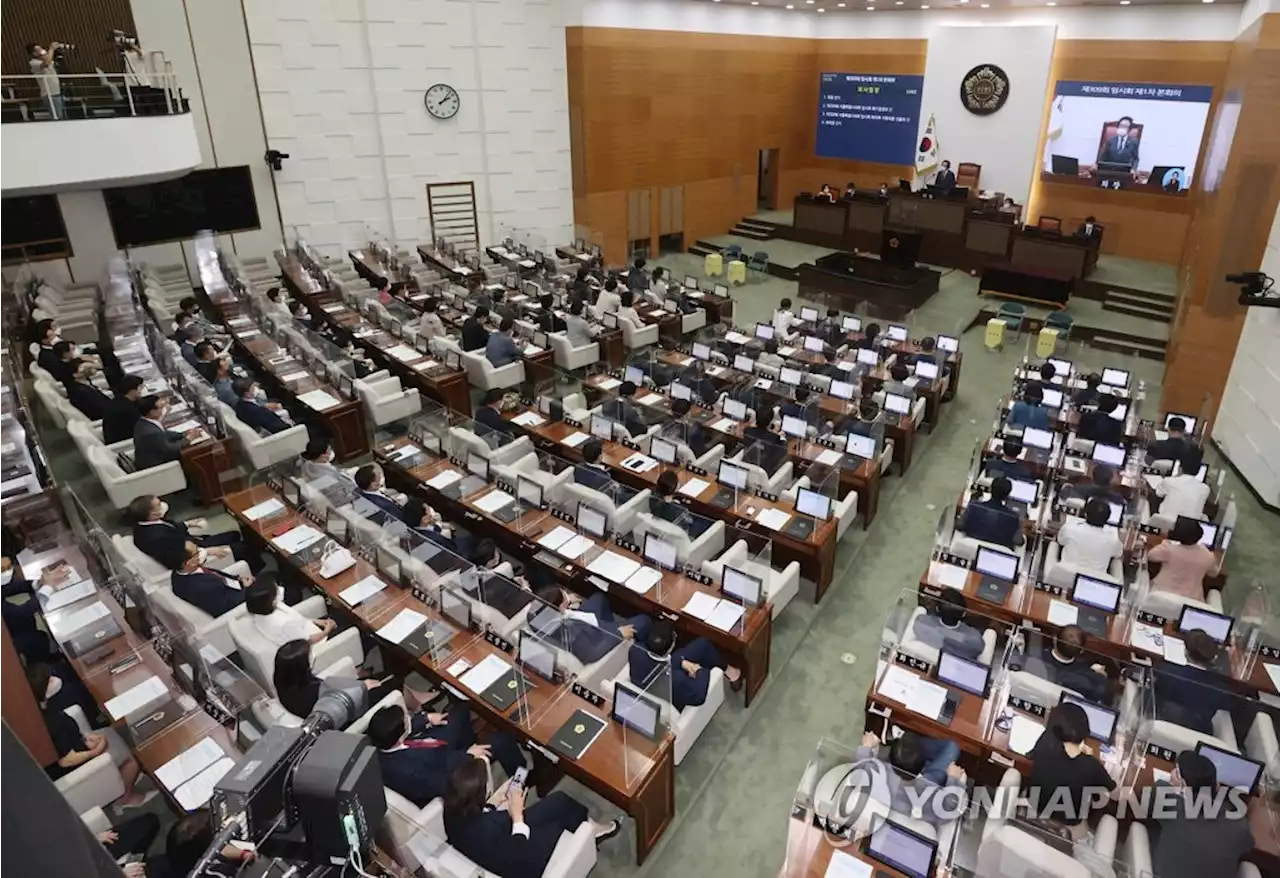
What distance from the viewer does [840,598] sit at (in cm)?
692

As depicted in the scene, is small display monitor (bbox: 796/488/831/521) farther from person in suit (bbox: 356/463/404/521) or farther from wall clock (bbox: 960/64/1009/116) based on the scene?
wall clock (bbox: 960/64/1009/116)

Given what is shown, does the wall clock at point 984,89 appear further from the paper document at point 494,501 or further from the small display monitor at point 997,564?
the paper document at point 494,501

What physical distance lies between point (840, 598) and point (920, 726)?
2.17 metres

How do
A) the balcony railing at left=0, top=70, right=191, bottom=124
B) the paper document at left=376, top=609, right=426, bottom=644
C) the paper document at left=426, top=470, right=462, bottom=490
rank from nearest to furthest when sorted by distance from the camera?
the paper document at left=376, top=609, right=426, bottom=644
the paper document at left=426, top=470, right=462, bottom=490
the balcony railing at left=0, top=70, right=191, bottom=124

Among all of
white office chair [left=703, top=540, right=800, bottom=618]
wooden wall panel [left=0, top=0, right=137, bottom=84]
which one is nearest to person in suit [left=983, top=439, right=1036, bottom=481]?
white office chair [left=703, top=540, right=800, bottom=618]

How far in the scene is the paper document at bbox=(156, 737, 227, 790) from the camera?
423 cm

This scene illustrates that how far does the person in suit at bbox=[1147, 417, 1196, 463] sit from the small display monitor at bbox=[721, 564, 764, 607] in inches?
192

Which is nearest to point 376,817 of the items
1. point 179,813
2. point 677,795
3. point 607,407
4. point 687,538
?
point 179,813

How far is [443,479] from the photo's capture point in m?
7.29

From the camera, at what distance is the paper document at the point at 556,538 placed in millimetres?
6320

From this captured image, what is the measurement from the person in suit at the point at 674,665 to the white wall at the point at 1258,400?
280 inches

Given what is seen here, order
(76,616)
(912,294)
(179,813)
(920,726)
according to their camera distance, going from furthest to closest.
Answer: (912,294)
(76,616)
(920,726)
(179,813)

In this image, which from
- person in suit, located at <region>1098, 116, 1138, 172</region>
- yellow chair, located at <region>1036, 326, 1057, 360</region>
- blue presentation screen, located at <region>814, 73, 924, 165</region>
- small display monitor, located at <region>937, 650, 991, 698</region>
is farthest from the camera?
blue presentation screen, located at <region>814, 73, 924, 165</region>

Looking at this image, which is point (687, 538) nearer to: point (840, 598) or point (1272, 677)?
point (840, 598)
